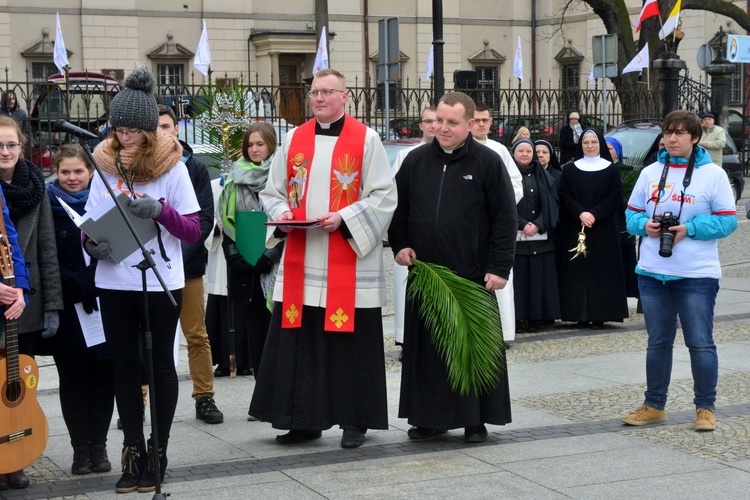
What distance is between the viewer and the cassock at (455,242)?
6.80 meters

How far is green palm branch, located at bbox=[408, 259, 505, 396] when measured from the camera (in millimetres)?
6648

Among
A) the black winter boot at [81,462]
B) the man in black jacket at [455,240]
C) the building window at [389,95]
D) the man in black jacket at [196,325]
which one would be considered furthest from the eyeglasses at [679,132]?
the building window at [389,95]

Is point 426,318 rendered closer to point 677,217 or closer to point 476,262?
point 476,262

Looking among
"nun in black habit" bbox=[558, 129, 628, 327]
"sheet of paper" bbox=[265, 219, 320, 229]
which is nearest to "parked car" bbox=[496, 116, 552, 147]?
"nun in black habit" bbox=[558, 129, 628, 327]

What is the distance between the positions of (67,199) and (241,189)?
190cm

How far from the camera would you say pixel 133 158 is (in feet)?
19.1

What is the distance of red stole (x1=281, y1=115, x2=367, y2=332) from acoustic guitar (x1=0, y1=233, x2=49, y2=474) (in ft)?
4.88

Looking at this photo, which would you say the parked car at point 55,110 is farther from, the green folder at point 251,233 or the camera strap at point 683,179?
the camera strap at point 683,179

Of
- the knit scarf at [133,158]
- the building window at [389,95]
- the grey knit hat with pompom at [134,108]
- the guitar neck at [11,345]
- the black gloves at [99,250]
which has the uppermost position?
the building window at [389,95]

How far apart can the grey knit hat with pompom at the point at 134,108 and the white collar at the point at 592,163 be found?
608 cm

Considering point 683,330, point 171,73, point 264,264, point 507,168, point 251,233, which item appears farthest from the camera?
point 171,73

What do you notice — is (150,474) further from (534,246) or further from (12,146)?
(534,246)

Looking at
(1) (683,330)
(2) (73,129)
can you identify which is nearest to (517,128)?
(1) (683,330)

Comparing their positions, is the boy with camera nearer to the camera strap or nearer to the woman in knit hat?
the camera strap
